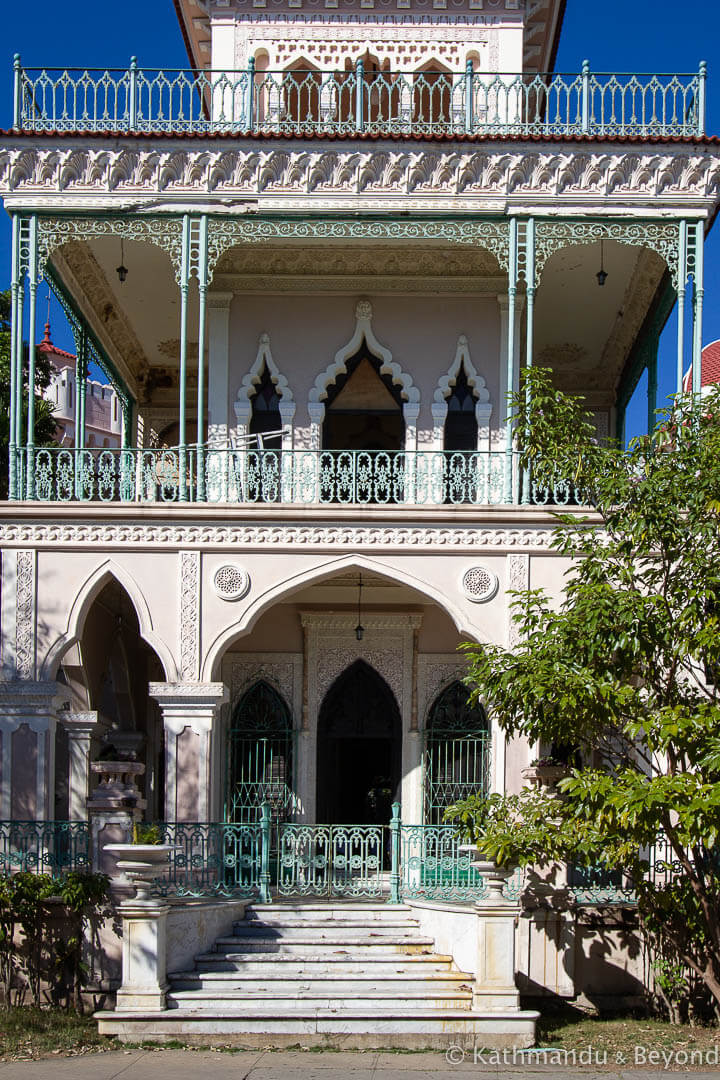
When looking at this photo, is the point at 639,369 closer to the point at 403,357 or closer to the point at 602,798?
the point at 403,357

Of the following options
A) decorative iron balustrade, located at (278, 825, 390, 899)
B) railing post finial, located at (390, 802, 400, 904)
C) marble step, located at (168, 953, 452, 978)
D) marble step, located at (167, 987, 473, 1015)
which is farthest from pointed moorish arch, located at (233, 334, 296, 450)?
marble step, located at (167, 987, 473, 1015)

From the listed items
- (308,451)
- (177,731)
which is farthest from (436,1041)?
(308,451)

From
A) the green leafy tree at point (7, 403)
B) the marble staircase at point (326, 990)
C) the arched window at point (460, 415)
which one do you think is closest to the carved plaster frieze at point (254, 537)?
the arched window at point (460, 415)

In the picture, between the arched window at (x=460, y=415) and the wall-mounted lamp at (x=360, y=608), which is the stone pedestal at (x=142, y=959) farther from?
the arched window at (x=460, y=415)

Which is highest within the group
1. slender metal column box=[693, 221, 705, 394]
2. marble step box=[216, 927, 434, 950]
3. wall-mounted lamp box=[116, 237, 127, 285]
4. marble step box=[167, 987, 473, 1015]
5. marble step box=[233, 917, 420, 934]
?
wall-mounted lamp box=[116, 237, 127, 285]

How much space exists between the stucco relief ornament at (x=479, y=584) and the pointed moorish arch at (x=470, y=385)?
2754mm

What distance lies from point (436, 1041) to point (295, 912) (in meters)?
2.69

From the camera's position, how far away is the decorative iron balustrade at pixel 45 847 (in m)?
15.3

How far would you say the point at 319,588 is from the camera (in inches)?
766

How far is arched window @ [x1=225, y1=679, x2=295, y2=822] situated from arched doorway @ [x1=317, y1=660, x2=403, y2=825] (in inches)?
18.7

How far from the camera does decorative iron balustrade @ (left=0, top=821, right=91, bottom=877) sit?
1534 cm

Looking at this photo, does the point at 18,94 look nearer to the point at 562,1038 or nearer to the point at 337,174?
the point at 337,174

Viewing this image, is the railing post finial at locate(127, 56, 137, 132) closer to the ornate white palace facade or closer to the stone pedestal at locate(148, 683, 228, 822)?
the ornate white palace facade

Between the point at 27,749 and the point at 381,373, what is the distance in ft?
21.1
